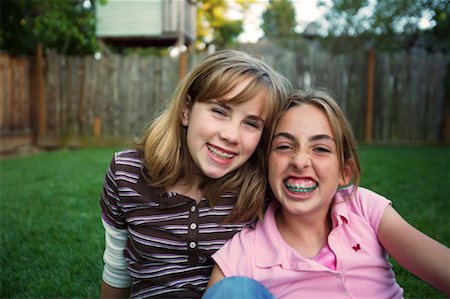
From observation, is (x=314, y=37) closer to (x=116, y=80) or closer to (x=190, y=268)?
(x=116, y=80)

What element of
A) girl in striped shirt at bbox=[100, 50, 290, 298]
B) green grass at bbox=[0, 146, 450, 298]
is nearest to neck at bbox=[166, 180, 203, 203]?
girl in striped shirt at bbox=[100, 50, 290, 298]

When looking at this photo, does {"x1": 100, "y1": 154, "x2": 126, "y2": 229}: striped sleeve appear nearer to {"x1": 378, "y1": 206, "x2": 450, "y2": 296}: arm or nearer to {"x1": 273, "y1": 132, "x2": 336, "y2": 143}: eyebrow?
{"x1": 273, "y1": 132, "x2": 336, "y2": 143}: eyebrow

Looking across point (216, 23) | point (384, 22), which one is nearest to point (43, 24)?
point (384, 22)

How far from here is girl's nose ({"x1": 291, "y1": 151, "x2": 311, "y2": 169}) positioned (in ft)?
5.28

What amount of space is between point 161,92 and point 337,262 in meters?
6.96

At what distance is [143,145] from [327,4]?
15.4 m

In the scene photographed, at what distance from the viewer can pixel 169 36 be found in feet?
37.9

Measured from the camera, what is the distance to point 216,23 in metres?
20.7

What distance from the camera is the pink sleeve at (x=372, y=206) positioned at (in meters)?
1.63

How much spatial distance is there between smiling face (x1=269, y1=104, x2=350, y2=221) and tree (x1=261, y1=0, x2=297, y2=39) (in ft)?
104

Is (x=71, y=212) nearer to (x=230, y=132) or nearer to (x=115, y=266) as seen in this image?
(x=115, y=266)

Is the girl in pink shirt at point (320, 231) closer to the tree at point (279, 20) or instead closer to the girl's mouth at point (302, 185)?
the girl's mouth at point (302, 185)

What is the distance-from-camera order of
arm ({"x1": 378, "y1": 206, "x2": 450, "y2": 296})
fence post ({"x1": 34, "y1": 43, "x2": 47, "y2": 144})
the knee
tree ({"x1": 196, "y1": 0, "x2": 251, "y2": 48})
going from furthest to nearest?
1. tree ({"x1": 196, "y1": 0, "x2": 251, "y2": 48})
2. fence post ({"x1": 34, "y1": 43, "x2": 47, "y2": 144})
3. arm ({"x1": 378, "y1": 206, "x2": 450, "y2": 296})
4. the knee

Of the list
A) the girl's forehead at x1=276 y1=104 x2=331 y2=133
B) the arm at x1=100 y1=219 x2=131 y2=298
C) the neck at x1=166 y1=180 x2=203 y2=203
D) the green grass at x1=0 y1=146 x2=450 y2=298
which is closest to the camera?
the girl's forehead at x1=276 y1=104 x2=331 y2=133
